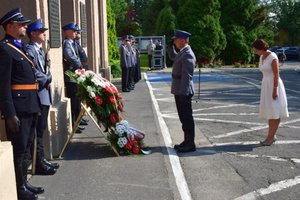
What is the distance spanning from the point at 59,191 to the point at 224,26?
3224 cm

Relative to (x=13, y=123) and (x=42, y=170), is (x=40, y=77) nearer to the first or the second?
(x=13, y=123)

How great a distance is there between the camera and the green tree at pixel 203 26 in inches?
1329

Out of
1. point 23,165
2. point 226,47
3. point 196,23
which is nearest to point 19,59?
point 23,165

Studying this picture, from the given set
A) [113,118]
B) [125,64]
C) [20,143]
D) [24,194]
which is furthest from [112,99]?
[125,64]

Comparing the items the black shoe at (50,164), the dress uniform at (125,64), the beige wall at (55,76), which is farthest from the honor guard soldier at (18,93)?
the dress uniform at (125,64)

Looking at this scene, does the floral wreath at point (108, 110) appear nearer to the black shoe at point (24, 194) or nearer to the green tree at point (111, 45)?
the black shoe at point (24, 194)

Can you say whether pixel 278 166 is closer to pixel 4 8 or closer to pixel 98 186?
pixel 98 186

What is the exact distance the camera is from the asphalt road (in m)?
5.59

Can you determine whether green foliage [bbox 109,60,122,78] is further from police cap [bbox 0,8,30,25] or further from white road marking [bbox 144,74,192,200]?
police cap [bbox 0,8,30,25]

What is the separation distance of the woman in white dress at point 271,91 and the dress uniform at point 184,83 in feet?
4.21

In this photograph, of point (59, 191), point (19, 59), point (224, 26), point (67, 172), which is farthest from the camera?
point (224, 26)

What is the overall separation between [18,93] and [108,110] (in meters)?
2.37

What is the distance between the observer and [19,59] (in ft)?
15.9

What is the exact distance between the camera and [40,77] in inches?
222
